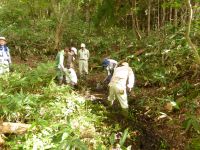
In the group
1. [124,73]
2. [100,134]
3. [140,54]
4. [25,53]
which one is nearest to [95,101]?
[124,73]

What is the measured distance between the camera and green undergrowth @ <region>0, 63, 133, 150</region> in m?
6.91

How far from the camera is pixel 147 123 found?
9578mm

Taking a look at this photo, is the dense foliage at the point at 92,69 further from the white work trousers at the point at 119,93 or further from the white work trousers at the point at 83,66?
the white work trousers at the point at 83,66

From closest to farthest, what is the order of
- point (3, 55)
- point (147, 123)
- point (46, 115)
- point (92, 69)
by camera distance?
point (46, 115), point (147, 123), point (3, 55), point (92, 69)

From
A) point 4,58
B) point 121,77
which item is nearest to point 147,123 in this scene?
point 121,77

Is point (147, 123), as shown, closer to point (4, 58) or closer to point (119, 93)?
point (119, 93)

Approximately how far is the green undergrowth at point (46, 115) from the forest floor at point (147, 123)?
0.60 m

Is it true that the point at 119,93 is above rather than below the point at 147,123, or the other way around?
above

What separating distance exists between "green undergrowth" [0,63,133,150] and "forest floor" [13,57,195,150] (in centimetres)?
60

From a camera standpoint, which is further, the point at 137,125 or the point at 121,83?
the point at 121,83

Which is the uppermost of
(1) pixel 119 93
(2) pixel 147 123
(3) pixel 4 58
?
(3) pixel 4 58

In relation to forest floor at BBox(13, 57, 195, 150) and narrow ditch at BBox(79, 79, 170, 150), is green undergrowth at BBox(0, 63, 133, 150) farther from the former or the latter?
forest floor at BBox(13, 57, 195, 150)

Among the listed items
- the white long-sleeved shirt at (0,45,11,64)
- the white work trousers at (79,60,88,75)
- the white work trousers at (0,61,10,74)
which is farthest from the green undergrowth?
the white work trousers at (79,60,88,75)

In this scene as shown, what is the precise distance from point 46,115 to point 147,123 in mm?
2956
